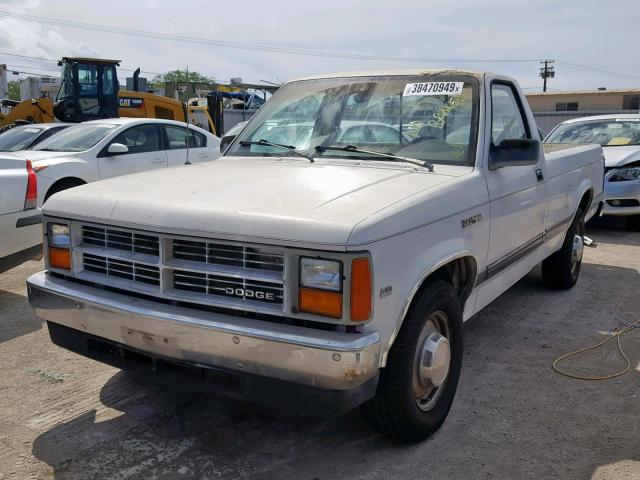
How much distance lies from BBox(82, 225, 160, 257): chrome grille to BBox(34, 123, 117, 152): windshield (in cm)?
600

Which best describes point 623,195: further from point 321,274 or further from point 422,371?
point 321,274

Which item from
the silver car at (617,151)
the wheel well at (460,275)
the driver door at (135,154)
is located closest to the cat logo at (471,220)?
the wheel well at (460,275)

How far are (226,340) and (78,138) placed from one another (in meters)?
7.31

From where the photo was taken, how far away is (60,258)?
3199mm

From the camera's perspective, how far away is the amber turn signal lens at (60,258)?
3.17 m

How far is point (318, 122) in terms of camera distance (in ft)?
13.4

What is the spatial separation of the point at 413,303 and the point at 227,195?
3.30 ft

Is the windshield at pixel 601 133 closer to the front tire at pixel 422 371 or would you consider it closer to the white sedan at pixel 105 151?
the white sedan at pixel 105 151

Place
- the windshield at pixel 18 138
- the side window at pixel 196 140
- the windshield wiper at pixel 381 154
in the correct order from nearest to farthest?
the windshield wiper at pixel 381 154
the windshield at pixel 18 138
the side window at pixel 196 140

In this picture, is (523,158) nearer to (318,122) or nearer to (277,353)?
(318,122)

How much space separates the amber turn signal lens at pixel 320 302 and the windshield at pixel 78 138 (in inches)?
276

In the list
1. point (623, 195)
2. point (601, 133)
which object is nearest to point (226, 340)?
point (623, 195)

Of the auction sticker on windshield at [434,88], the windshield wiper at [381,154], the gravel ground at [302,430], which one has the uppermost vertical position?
the auction sticker on windshield at [434,88]

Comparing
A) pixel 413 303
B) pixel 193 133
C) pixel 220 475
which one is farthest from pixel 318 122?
pixel 193 133
